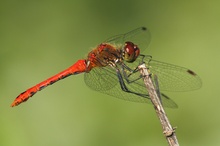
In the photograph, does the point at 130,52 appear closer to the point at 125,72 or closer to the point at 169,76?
the point at 125,72

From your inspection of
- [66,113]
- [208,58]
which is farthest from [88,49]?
[208,58]

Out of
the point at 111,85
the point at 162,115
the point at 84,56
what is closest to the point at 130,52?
the point at 111,85

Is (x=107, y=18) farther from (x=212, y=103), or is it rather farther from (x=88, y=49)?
(x=212, y=103)

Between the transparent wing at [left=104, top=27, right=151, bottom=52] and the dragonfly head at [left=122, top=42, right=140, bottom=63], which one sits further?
the transparent wing at [left=104, top=27, right=151, bottom=52]

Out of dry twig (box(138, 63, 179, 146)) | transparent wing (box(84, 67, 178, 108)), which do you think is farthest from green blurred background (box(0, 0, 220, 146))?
dry twig (box(138, 63, 179, 146))

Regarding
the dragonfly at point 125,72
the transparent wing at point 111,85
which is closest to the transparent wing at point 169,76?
the dragonfly at point 125,72

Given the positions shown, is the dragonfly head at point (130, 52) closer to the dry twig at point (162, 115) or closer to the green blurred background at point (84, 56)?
the green blurred background at point (84, 56)

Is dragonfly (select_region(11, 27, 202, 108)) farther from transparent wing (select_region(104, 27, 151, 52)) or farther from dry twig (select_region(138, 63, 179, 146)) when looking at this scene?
dry twig (select_region(138, 63, 179, 146))
